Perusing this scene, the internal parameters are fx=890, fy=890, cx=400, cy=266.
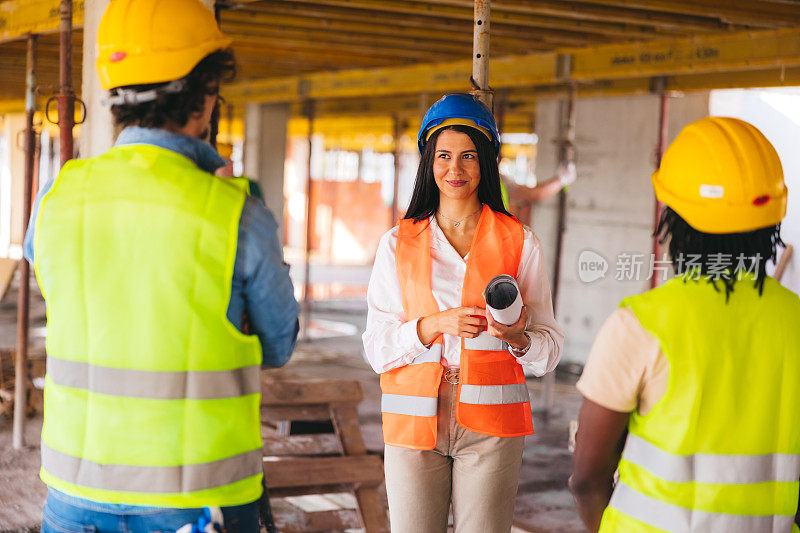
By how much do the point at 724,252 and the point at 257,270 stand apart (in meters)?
0.98

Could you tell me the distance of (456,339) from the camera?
271cm

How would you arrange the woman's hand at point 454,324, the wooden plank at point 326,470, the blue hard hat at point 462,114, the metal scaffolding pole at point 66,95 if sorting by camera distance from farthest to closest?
the metal scaffolding pole at point 66,95
the wooden plank at point 326,470
the blue hard hat at point 462,114
the woman's hand at point 454,324

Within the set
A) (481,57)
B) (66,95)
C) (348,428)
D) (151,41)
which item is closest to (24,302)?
(66,95)

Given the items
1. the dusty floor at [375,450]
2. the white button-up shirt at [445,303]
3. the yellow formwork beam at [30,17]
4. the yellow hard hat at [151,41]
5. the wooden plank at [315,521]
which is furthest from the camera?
the yellow formwork beam at [30,17]

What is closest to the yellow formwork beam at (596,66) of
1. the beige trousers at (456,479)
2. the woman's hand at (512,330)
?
the woman's hand at (512,330)

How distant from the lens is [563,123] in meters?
10.4

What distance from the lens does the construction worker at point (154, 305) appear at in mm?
1867

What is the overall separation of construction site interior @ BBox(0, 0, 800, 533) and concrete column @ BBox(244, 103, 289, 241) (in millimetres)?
28

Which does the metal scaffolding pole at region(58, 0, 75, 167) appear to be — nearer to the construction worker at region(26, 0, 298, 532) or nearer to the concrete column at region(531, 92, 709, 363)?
the construction worker at region(26, 0, 298, 532)

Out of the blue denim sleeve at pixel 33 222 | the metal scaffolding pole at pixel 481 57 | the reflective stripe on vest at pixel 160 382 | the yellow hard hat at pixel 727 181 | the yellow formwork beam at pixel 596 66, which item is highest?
the yellow formwork beam at pixel 596 66

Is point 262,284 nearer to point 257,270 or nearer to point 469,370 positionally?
point 257,270

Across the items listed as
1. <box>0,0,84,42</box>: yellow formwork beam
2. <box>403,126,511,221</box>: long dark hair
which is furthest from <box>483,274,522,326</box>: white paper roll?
<box>0,0,84,42</box>: yellow formwork beam

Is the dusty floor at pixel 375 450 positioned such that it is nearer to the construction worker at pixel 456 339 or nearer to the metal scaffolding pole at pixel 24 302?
the metal scaffolding pole at pixel 24 302

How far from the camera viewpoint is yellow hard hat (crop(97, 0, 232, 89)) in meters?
1.94
